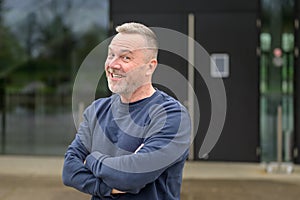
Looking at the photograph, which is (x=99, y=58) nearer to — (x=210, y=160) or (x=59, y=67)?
(x=59, y=67)

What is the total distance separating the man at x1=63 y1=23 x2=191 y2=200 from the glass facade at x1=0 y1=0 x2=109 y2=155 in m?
5.58

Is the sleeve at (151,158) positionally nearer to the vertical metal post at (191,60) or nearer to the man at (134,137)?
the man at (134,137)

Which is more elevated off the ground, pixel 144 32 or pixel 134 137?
pixel 144 32

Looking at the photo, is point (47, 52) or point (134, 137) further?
point (47, 52)

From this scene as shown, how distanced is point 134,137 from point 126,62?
0.24 metres

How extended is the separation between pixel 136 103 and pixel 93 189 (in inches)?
12.1

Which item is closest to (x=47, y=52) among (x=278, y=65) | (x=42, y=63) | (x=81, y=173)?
(x=42, y=63)

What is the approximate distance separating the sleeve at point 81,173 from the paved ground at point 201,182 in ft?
10.3

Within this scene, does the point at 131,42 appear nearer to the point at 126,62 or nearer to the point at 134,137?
the point at 126,62

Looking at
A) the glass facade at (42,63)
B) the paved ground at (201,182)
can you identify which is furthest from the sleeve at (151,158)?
the glass facade at (42,63)

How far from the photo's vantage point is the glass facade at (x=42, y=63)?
7.11 meters

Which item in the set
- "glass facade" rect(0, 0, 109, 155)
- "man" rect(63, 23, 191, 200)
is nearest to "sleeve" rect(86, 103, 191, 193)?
"man" rect(63, 23, 191, 200)

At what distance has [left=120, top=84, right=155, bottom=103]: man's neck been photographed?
1552mm

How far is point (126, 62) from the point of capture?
1.50 meters
